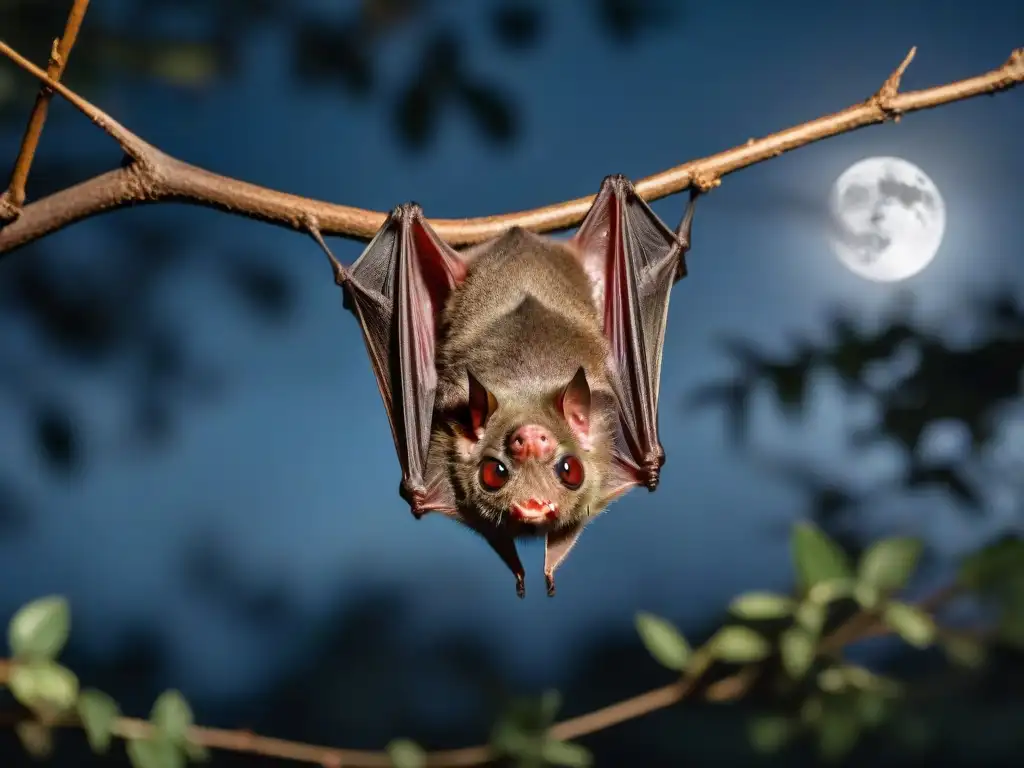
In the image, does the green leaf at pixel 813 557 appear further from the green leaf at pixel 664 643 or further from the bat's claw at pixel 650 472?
the bat's claw at pixel 650 472

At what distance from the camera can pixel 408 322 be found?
11.4 feet

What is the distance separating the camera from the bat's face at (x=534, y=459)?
315cm

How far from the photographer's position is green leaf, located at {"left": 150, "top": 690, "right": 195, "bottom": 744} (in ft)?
12.7

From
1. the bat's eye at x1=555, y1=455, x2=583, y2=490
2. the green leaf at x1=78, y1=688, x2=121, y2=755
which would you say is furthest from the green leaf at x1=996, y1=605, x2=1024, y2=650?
the green leaf at x1=78, y1=688, x2=121, y2=755

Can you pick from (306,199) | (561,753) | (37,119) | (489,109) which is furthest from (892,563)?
(489,109)

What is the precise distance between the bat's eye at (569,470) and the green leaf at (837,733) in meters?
2.69

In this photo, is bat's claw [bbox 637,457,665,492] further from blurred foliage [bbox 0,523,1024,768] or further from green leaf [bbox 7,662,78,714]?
green leaf [bbox 7,662,78,714]

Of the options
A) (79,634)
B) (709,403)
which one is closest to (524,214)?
(709,403)

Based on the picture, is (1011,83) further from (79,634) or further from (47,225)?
(79,634)

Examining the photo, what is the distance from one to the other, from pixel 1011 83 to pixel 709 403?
3296 millimetres

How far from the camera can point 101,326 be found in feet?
22.1

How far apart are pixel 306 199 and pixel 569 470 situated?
115 centimetres

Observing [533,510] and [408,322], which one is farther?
[408,322]

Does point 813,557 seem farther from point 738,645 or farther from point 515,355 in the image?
point 515,355
